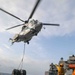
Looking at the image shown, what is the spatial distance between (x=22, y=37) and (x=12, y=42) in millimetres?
3857

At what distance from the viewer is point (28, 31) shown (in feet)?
115

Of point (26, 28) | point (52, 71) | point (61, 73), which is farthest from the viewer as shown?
point (52, 71)

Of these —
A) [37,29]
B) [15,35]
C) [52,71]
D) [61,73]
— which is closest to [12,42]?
[15,35]

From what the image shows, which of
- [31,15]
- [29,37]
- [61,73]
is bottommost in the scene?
[61,73]

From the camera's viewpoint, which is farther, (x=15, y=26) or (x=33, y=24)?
(x=15, y=26)

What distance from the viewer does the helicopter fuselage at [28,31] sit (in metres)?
34.4

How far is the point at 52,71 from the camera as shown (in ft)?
272

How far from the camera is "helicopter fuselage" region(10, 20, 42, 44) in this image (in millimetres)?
34406

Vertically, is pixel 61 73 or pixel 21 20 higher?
pixel 21 20

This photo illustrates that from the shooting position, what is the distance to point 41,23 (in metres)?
34.7

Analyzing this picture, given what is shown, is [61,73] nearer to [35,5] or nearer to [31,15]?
[35,5]

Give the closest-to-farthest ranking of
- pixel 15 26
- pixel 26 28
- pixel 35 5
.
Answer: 1. pixel 35 5
2. pixel 26 28
3. pixel 15 26

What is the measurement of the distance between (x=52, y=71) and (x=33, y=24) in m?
51.1

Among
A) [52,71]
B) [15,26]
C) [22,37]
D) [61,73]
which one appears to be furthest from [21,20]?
[52,71]
